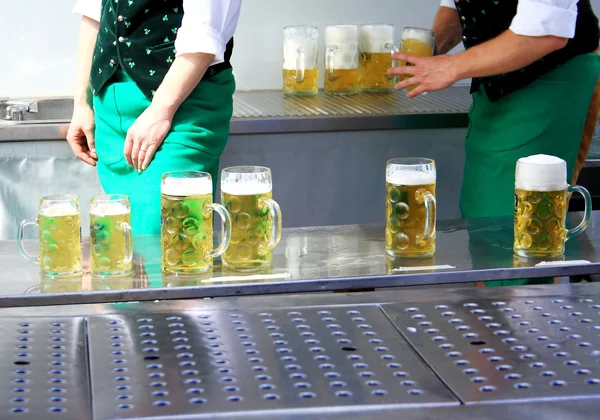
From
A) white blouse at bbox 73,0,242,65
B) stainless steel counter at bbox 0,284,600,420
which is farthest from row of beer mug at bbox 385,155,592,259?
white blouse at bbox 73,0,242,65

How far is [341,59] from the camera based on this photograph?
308 centimetres

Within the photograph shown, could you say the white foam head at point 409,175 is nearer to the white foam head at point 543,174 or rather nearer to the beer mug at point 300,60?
the white foam head at point 543,174

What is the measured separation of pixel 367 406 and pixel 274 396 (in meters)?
0.10

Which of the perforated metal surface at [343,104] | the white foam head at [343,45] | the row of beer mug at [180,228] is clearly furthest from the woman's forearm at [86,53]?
the white foam head at [343,45]

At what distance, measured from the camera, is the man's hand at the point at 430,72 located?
7.06ft

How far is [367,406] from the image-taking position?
3.32ft

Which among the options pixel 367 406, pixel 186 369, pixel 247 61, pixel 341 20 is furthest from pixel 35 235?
pixel 367 406

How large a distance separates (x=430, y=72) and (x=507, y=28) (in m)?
0.20

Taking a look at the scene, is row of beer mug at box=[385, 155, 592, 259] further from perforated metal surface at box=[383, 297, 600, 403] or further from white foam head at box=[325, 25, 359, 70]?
white foam head at box=[325, 25, 359, 70]

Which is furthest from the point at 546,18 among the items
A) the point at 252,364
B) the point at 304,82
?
the point at 304,82

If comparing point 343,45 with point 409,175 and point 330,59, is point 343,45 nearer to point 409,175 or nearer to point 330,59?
point 330,59

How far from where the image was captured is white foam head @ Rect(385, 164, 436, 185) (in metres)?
1.55

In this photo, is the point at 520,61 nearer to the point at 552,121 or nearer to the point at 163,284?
the point at 552,121

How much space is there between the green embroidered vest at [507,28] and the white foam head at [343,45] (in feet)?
2.68
